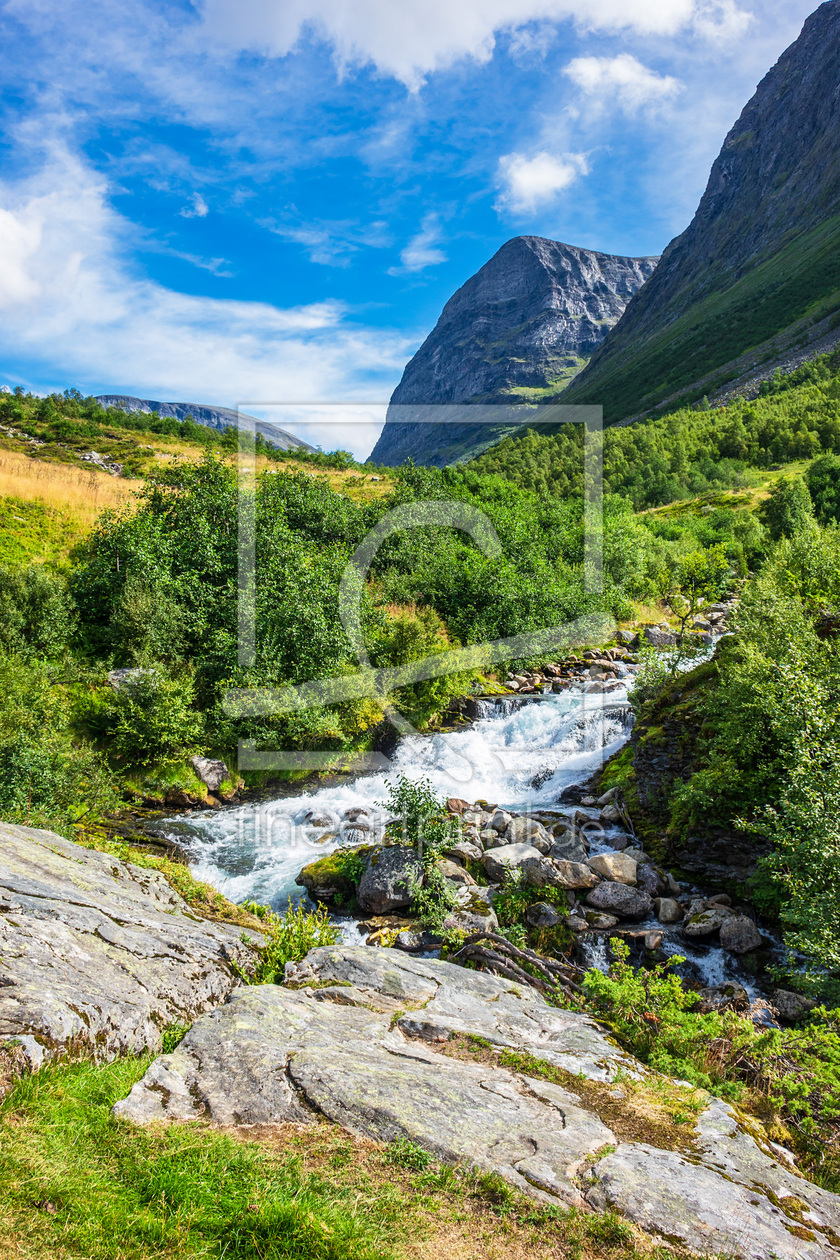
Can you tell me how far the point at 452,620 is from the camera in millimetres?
33812

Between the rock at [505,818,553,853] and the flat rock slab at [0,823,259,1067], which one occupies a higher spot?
the flat rock slab at [0,823,259,1067]

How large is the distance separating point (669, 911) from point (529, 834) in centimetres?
387

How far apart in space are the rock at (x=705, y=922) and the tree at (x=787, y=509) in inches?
2323

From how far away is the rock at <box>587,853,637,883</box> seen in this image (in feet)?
39.5

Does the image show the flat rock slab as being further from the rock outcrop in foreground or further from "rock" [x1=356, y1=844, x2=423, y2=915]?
"rock" [x1=356, y1=844, x2=423, y2=915]

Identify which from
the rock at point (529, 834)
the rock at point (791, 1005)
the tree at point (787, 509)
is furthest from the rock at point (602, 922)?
the tree at point (787, 509)

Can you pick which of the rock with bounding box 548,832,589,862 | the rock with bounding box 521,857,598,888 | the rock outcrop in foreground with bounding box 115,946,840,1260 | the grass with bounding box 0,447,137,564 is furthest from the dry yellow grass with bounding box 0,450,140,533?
the rock outcrop in foreground with bounding box 115,946,840,1260

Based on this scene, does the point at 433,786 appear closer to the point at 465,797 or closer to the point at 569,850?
the point at 465,797

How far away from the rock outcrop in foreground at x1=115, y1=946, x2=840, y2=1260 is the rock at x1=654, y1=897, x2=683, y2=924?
189 inches

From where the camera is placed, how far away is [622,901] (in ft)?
37.2

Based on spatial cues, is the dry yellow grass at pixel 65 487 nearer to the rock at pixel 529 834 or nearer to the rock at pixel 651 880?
the rock at pixel 529 834

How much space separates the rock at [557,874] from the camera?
11828 mm

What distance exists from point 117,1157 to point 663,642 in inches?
1441

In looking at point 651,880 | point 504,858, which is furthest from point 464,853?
point 651,880
